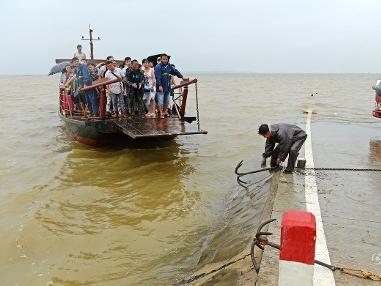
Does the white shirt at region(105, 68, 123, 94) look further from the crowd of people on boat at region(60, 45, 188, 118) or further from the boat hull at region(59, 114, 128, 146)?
the boat hull at region(59, 114, 128, 146)

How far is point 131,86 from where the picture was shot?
385 inches

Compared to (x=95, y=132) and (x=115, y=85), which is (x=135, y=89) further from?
(x=95, y=132)

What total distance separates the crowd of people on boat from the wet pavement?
4.20 m

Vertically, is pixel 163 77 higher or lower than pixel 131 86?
higher

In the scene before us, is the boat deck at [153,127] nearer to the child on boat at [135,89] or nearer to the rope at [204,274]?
the child on boat at [135,89]

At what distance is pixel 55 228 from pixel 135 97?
16.5ft

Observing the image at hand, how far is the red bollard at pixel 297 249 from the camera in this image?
2311mm

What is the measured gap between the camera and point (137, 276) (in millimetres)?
4672

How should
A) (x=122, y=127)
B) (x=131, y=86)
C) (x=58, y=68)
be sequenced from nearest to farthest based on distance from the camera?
(x=122, y=127), (x=131, y=86), (x=58, y=68)

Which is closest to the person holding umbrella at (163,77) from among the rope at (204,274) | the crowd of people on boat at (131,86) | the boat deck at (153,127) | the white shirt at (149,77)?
the crowd of people on boat at (131,86)

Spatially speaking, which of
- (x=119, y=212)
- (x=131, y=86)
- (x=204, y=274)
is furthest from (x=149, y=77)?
(x=204, y=274)

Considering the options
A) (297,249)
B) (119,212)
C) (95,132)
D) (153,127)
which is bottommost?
(119,212)

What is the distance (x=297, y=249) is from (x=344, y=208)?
9.33 feet

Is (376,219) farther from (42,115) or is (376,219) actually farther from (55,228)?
(42,115)
